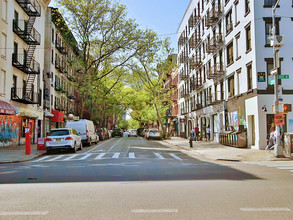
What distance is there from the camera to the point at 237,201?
618cm

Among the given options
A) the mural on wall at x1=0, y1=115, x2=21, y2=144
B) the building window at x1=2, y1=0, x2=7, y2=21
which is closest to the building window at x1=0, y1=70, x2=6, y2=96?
the mural on wall at x1=0, y1=115, x2=21, y2=144

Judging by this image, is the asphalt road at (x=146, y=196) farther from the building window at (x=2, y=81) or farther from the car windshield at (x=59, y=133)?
the building window at (x=2, y=81)

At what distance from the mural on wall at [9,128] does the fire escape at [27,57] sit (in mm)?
1725

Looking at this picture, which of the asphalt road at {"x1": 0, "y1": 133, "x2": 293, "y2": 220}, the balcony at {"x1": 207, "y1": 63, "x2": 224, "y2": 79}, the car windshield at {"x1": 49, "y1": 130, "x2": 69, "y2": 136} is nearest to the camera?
the asphalt road at {"x1": 0, "y1": 133, "x2": 293, "y2": 220}

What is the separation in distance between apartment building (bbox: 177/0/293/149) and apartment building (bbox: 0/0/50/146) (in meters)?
17.9

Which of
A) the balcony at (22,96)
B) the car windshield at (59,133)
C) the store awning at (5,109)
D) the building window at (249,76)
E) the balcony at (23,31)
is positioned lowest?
the car windshield at (59,133)

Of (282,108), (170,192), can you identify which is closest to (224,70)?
(282,108)

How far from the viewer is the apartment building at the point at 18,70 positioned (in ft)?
79.8

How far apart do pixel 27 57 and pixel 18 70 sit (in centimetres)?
218

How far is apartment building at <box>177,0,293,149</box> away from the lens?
73.9 feet

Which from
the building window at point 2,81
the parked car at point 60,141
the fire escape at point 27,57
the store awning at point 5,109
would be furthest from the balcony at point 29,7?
the parked car at point 60,141

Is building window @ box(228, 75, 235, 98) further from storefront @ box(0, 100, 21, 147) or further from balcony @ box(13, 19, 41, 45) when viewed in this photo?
balcony @ box(13, 19, 41, 45)

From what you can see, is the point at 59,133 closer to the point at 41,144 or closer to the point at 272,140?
the point at 41,144

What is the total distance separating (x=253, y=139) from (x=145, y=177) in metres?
16.7
